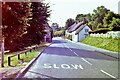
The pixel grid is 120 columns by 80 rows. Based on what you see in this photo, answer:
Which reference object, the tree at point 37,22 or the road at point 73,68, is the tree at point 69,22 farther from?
the road at point 73,68

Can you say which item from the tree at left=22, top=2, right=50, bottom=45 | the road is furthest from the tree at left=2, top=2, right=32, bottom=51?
the tree at left=22, top=2, right=50, bottom=45

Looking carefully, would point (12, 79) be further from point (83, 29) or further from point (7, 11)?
point (83, 29)

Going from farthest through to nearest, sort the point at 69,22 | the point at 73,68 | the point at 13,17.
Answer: the point at 69,22, the point at 73,68, the point at 13,17

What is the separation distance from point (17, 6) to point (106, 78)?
16.8 ft

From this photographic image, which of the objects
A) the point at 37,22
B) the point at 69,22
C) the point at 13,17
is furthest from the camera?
the point at 69,22

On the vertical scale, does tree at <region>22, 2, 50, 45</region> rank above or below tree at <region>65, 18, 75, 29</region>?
below

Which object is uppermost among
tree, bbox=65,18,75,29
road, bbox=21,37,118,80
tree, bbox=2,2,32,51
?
tree, bbox=65,18,75,29

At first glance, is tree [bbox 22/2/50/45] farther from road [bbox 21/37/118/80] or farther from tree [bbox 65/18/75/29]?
tree [bbox 65/18/75/29]

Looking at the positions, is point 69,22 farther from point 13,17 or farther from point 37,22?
point 13,17

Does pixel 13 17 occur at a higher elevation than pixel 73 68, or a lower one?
higher

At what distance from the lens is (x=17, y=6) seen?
13617 millimetres

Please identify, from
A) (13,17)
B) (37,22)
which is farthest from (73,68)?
(37,22)

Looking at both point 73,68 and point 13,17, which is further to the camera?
point 73,68

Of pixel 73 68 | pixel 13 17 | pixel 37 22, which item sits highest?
pixel 37 22
